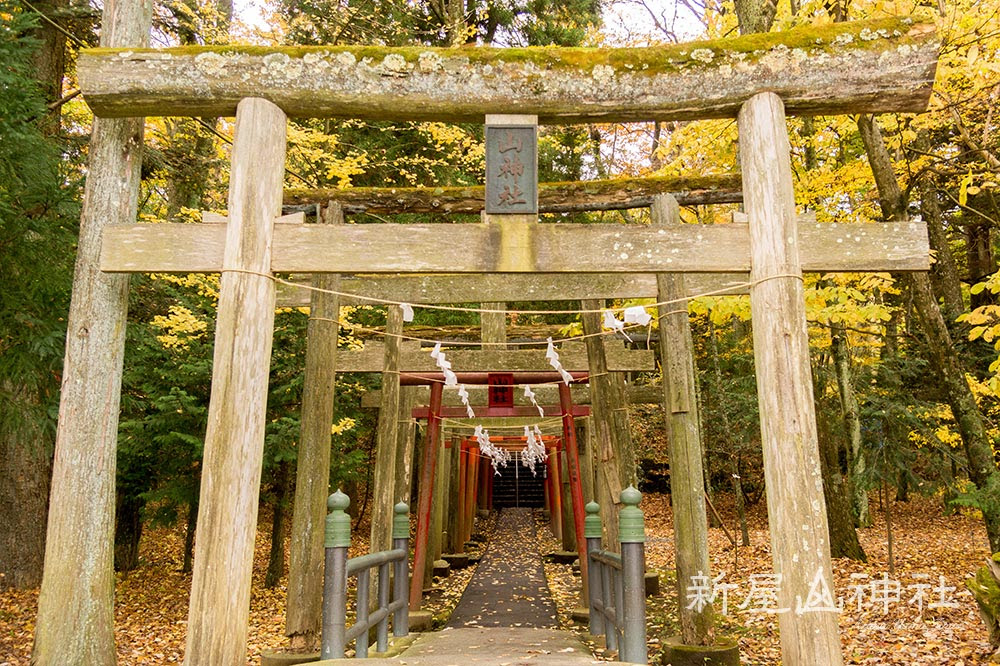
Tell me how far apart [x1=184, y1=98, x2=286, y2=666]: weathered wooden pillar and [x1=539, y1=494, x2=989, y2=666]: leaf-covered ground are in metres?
4.24

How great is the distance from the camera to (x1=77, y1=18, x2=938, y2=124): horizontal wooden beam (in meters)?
4.24

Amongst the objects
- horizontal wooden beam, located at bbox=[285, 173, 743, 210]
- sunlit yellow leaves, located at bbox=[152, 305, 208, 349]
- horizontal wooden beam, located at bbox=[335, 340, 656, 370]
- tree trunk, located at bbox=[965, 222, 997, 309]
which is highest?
tree trunk, located at bbox=[965, 222, 997, 309]

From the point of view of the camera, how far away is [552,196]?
7.46 meters

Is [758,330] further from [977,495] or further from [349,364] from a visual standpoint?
[349,364]

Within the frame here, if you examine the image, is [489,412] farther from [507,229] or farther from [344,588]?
[507,229]

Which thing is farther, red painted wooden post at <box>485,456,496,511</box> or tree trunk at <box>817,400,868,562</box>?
red painted wooden post at <box>485,456,496,511</box>

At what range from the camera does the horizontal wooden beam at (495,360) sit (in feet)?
28.4

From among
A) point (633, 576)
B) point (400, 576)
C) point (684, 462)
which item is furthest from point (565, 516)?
point (633, 576)

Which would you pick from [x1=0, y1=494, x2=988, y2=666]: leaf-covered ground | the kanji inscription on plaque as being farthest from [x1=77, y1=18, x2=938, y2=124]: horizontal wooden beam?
[x1=0, y1=494, x2=988, y2=666]: leaf-covered ground

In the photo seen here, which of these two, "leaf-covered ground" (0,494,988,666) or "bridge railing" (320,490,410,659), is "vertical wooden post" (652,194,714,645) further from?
"bridge railing" (320,490,410,659)

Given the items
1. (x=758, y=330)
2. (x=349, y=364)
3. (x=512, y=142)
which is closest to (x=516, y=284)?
(x=349, y=364)

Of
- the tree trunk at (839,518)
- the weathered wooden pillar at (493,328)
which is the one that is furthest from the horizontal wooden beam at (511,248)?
the tree trunk at (839,518)

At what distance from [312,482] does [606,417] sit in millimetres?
3496

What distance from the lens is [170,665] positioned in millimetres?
7145
